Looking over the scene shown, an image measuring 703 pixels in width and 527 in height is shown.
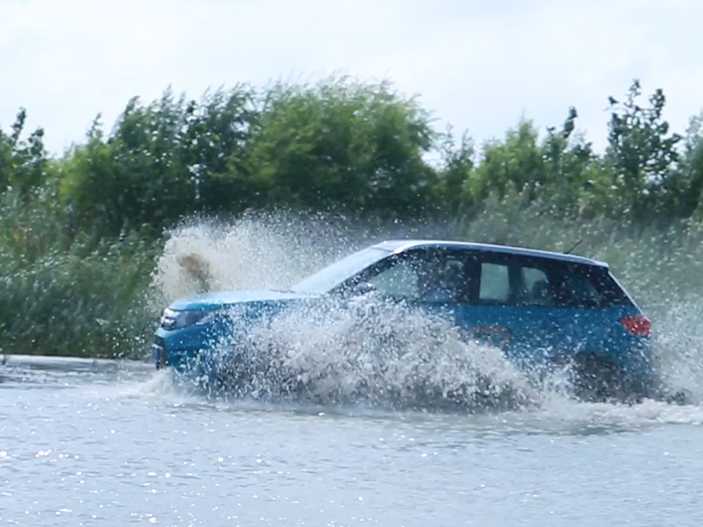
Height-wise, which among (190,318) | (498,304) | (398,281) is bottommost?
(190,318)

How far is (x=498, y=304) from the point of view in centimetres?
1546

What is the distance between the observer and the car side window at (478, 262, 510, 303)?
15547 mm

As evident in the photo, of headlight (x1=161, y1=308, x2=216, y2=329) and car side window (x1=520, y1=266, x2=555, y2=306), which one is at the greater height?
car side window (x1=520, y1=266, x2=555, y2=306)

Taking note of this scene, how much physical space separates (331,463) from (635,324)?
5433 millimetres

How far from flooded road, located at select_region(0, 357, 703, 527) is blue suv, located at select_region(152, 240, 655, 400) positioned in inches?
16.7

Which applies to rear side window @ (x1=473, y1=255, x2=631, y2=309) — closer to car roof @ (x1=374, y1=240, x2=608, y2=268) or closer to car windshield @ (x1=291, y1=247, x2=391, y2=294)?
car roof @ (x1=374, y1=240, x2=608, y2=268)

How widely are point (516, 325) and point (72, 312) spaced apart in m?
8.23

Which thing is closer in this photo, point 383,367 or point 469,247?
point 383,367

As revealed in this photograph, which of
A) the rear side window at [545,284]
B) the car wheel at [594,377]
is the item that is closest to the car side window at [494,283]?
the rear side window at [545,284]

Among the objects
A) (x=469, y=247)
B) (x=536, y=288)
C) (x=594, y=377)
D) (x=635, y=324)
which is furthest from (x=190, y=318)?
(x=635, y=324)

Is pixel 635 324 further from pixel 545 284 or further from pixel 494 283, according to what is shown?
pixel 494 283

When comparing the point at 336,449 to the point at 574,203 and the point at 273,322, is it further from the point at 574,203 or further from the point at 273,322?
the point at 574,203

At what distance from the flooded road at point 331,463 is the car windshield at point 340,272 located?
1.29 meters

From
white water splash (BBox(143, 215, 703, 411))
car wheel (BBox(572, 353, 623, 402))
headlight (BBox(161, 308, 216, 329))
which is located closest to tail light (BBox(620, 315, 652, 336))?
car wheel (BBox(572, 353, 623, 402))
